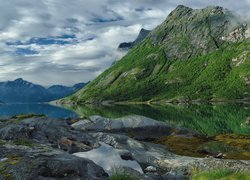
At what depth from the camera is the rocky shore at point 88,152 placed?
516 inches

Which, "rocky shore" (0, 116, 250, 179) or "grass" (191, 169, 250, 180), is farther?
"grass" (191, 169, 250, 180)

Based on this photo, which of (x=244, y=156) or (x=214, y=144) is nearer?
(x=244, y=156)

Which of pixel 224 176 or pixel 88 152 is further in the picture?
pixel 88 152

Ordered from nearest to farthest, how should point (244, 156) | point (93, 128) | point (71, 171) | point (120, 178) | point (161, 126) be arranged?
point (71, 171)
point (120, 178)
point (244, 156)
point (93, 128)
point (161, 126)

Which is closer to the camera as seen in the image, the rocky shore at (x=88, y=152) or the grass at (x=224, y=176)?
the rocky shore at (x=88, y=152)

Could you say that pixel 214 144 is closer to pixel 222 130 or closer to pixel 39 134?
pixel 39 134

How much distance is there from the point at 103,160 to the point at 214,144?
28.4 m

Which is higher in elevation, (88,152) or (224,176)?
(224,176)

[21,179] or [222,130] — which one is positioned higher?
[21,179]

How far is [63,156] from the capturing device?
47.2 ft

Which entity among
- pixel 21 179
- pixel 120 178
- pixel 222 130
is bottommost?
pixel 222 130

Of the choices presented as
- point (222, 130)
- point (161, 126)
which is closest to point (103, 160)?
point (161, 126)

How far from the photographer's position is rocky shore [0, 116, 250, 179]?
13.1 meters

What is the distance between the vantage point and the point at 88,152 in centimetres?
3309
